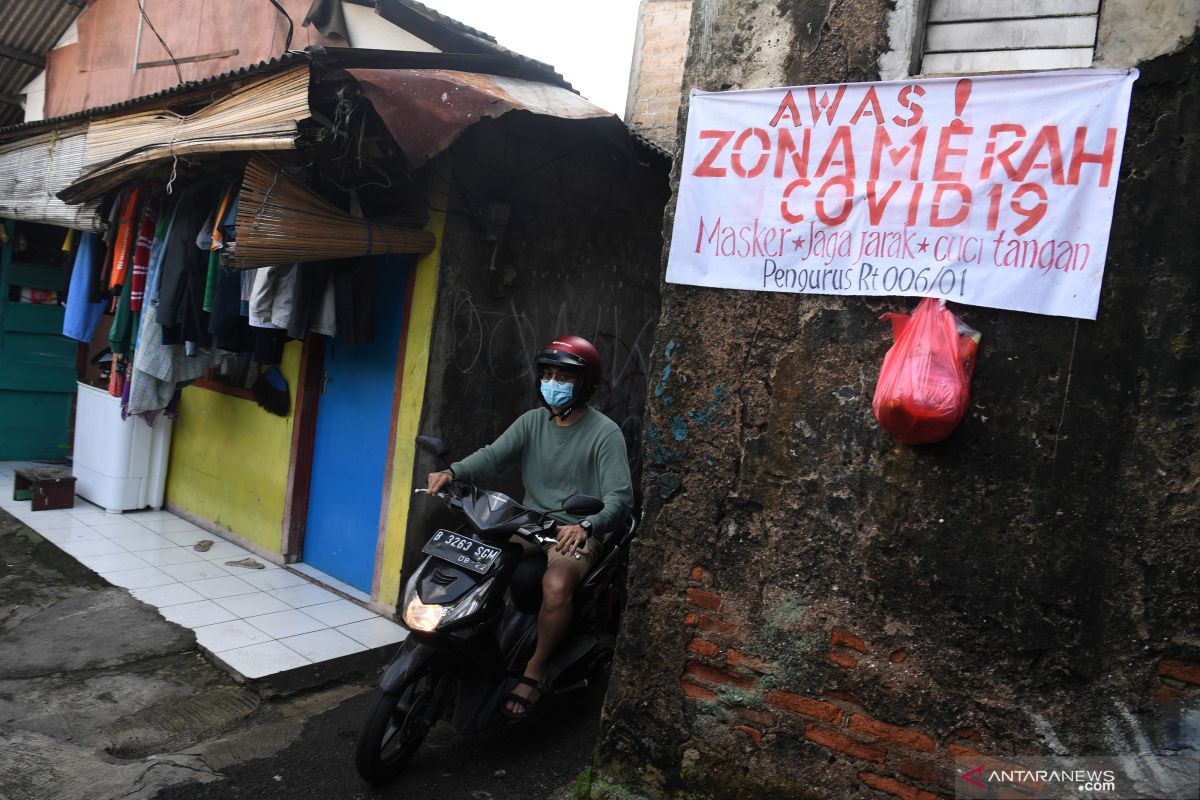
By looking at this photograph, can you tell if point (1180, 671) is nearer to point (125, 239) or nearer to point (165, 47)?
point (125, 239)

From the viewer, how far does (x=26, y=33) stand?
8875 millimetres

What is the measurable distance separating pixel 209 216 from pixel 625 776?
15.2ft

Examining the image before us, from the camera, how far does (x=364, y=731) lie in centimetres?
310

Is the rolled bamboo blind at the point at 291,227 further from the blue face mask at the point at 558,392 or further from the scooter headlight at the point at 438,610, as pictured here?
the scooter headlight at the point at 438,610

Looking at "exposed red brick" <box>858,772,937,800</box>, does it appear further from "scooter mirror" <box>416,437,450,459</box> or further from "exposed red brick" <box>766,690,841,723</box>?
"scooter mirror" <box>416,437,450,459</box>

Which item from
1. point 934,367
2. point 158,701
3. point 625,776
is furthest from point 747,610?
point 158,701

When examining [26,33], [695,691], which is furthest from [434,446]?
[26,33]

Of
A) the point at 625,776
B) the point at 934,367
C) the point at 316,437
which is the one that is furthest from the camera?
the point at 316,437

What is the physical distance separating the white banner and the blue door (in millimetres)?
2723

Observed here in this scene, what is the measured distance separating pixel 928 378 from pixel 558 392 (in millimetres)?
1758

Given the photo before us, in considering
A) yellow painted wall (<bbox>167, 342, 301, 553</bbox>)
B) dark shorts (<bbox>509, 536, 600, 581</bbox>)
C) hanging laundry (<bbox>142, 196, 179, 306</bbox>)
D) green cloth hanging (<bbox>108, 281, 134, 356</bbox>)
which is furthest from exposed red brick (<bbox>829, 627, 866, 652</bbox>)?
green cloth hanging (<bbox>108, 281, 134, 356</bbox>)

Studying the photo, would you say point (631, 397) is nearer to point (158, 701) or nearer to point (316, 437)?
point (316, 437)

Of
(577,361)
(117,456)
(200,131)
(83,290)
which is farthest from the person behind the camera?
(83,290)

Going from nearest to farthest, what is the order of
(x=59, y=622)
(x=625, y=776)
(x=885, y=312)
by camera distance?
(x=885, y=312) < (x=625, y=776) < (x=59, y=622)
